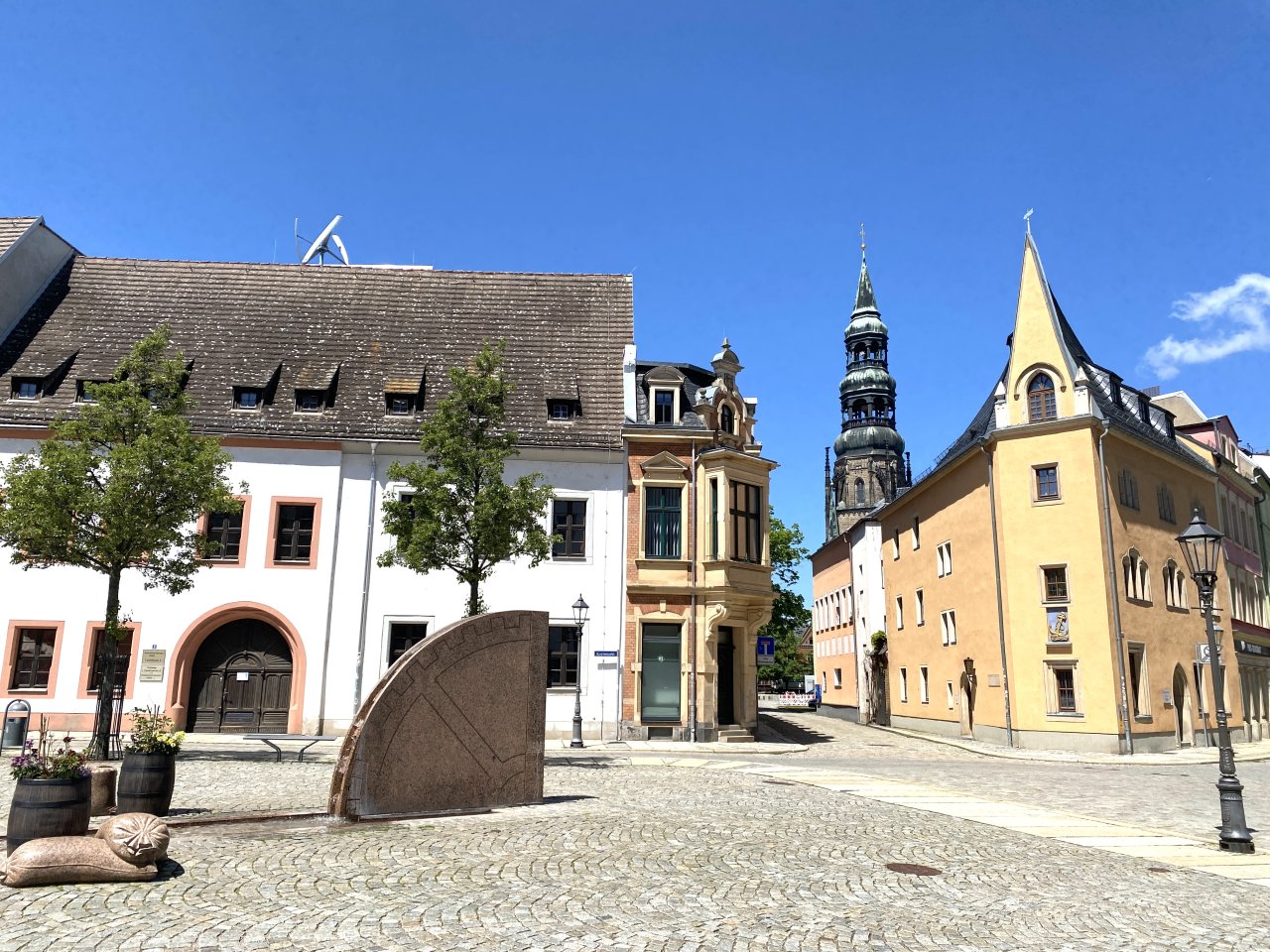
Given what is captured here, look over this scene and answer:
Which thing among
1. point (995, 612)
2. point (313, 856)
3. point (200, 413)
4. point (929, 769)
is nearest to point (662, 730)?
point (929, 769)

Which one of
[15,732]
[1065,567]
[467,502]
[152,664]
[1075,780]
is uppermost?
[467,502]

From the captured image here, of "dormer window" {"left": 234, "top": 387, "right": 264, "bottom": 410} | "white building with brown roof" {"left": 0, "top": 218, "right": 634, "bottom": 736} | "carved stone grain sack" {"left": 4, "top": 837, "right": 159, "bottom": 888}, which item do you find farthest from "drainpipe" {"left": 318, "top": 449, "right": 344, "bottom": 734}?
"carved stone grain sack" {"left": 4, "top": 837, "right": 159, "bottom": 888}

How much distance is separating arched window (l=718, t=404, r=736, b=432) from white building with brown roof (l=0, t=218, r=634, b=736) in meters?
3.15

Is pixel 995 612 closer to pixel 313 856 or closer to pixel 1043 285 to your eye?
pixel 1043 285

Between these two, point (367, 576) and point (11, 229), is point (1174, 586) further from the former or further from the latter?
point (11, 229)

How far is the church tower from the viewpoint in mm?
96062

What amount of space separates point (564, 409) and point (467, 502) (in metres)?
9.04

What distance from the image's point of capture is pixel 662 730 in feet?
87.0

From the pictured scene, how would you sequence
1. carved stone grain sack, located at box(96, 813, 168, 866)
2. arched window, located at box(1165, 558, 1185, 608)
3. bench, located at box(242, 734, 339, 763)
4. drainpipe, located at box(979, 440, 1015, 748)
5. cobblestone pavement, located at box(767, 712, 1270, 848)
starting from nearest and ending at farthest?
carved stone grain sack, located at box(96, 813, 168, 866), cobblestone pavement, located at box(767, 712, 1270, 848), bench, located at box(242, 734, 339, 763), drainpipe, located at box(979, 440, 1015, 748), arched window, located at box(1165, 558, 1185, 608)

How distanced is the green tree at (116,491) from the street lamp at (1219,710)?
677 inches

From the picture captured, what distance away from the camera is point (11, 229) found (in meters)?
30.6

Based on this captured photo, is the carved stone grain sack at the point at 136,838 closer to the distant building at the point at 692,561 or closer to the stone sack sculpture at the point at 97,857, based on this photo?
the stone sack sculpture at the point at 97,857

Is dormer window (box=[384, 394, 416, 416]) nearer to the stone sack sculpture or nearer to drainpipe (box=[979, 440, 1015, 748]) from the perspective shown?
drainpipe (box=[979, 440, 1015, 748])

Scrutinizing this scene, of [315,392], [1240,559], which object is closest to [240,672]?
[315,392]
